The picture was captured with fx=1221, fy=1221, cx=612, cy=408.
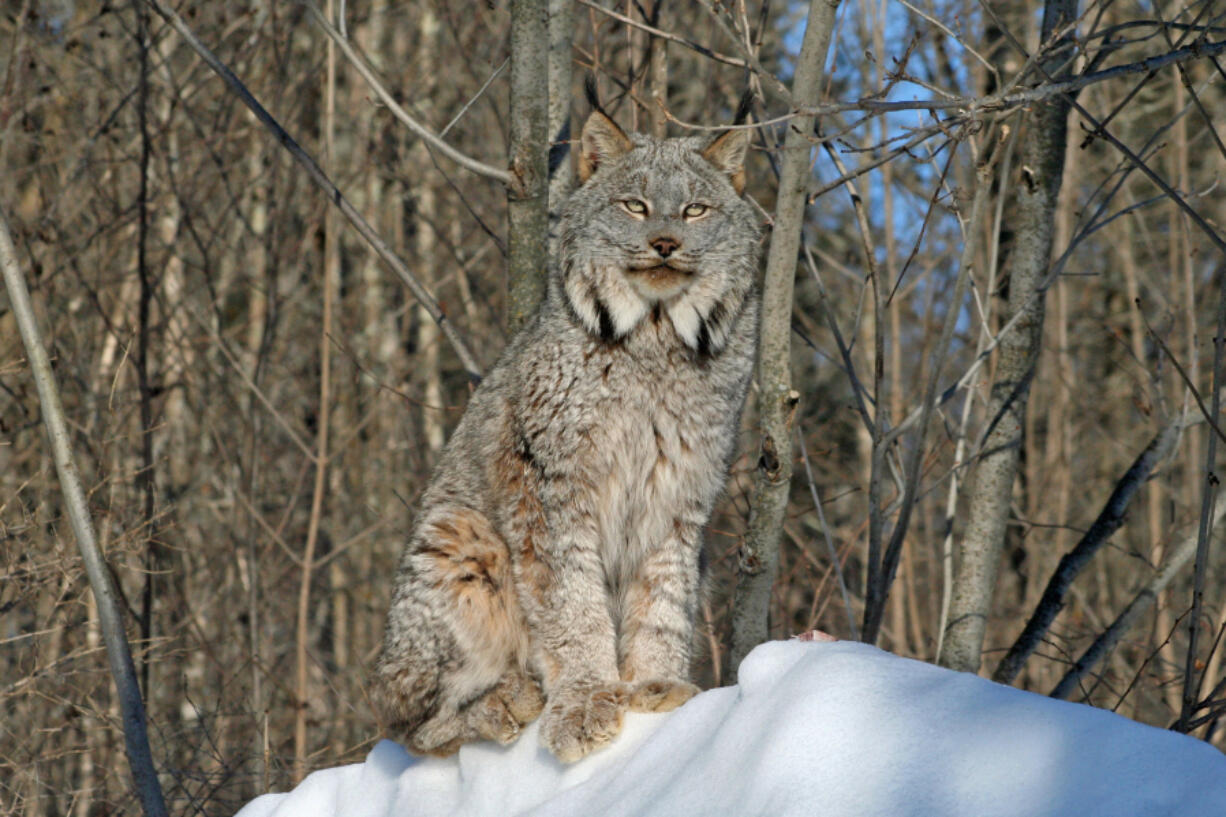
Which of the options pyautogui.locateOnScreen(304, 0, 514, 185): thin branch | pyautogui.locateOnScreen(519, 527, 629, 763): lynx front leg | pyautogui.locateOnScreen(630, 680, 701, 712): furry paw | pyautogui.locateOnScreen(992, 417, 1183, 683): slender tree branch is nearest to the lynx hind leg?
pyautogui.locateOnScreen(519, 527, 629, 763): lynx front leg

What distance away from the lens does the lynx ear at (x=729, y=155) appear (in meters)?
4.75

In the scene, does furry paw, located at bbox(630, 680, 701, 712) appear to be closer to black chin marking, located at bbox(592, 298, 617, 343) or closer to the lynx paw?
the lynx paw

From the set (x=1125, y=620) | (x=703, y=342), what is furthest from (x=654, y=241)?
(x=1125, y=620)

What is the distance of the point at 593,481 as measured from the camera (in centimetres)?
425

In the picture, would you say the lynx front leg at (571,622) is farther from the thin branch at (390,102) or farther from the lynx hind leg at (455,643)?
the thin branch at (390,102)

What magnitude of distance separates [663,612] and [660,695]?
58 cm

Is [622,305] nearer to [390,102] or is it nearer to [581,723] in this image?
[390,102]

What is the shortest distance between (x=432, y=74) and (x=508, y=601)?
8474 mm

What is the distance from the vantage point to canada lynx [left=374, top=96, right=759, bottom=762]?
13.7ft

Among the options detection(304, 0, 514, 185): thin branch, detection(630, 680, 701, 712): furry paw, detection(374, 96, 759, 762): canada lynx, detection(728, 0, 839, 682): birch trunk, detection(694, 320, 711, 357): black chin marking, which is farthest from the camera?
detection(304, 0, 514, 185): thin branch

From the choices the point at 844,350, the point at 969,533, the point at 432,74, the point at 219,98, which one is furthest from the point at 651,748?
the point at 432,74

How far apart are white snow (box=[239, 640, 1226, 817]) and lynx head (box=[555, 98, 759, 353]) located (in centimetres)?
Result: 166

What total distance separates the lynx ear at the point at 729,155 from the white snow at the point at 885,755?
7.77 feet

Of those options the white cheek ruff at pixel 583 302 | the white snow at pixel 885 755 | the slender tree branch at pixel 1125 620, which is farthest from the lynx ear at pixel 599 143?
the slender tree branch at pixel 1125 620
